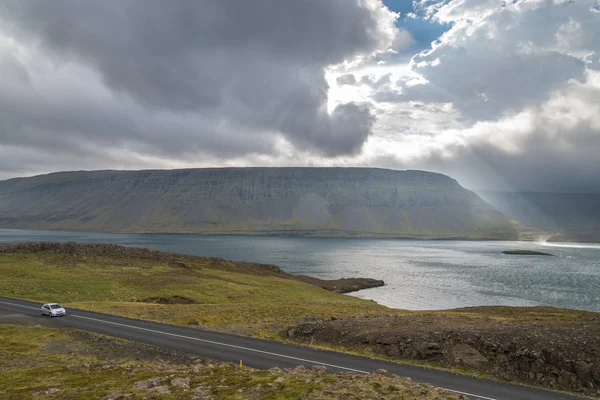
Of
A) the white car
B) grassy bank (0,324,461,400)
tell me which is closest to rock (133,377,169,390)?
grassy bank (0,324,461,400)

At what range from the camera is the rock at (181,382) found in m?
19.3

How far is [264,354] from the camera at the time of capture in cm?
2867

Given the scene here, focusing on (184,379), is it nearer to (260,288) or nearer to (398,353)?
(398,353)

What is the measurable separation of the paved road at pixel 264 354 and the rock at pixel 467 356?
94.1 inches

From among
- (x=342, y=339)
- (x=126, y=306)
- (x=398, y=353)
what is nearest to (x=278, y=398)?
(x=398, y=353)

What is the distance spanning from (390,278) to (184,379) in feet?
371

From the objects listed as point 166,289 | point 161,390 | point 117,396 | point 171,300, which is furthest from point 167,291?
point 117,396

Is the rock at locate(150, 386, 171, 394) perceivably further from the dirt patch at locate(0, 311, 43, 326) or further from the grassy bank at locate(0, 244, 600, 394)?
the dirt patch at locate(0, 311, 43, 326)

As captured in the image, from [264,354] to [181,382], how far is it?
985 centimetres

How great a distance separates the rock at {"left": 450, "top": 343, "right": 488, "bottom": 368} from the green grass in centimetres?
1787

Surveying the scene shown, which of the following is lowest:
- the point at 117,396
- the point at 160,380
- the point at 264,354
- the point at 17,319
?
the point at 17,319

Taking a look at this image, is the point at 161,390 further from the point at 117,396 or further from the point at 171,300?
the point at 171,300

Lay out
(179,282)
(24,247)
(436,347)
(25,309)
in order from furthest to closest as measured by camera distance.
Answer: (24,247) < (179,282) < (25,309) < (436,347)

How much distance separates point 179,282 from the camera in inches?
3031
